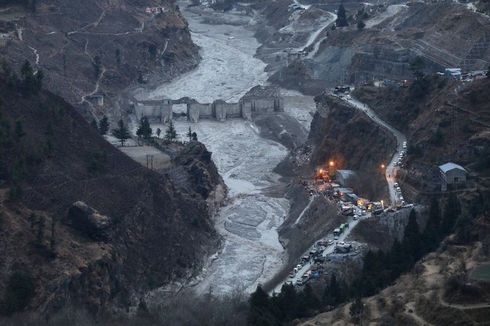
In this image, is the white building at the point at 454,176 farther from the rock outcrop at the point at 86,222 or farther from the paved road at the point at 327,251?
the rock outcrop at the point at 86,222

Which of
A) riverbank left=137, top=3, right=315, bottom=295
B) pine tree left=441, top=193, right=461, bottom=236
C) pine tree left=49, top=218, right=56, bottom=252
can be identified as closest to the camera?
pine tree left=49, top=218, right=56, bottom=252

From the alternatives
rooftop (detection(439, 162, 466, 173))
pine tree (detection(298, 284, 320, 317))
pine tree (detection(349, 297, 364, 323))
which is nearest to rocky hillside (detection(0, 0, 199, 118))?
rooftop (detection(439, 162, 466, 173))

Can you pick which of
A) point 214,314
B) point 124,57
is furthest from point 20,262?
point 124,57

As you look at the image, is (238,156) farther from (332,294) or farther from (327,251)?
(332,294)

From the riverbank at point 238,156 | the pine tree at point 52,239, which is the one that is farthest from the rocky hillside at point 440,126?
the pine tree at point 52,239

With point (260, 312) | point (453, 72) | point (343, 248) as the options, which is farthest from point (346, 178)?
point (260, 312)

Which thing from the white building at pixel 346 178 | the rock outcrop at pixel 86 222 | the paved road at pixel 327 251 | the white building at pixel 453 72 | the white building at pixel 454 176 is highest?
the white building at pixel 454 176

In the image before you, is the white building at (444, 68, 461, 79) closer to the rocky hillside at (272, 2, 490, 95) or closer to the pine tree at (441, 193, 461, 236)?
the rocky hillside at (272, 2, 490, 95)
